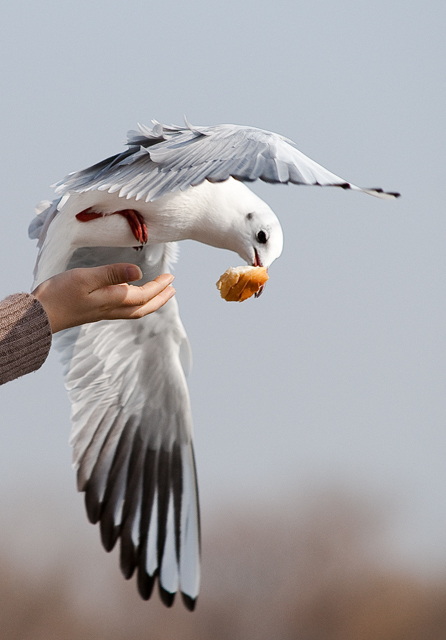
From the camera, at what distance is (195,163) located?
0.74 metres

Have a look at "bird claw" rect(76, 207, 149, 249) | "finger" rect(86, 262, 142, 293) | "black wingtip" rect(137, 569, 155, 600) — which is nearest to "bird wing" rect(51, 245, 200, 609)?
"black wingtip" rect(137, 569, 155, 600)

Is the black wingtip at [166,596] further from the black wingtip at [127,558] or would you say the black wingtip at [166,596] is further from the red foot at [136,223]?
the red foot at [136,223]

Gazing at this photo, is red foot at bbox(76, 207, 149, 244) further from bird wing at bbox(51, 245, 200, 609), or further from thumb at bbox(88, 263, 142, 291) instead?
bird wing at bbox(51, 245, 200, 609)

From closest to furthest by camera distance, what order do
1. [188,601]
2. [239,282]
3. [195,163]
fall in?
[195,163] < [239,282] < [188,601]

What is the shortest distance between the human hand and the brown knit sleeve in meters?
0.02

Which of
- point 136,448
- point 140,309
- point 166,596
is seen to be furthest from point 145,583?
point 140,309

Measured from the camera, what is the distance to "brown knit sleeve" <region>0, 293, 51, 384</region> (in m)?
0.73

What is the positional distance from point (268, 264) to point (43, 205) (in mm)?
451

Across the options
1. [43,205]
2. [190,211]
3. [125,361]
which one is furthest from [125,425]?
[190,211]

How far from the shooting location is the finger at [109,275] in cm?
80

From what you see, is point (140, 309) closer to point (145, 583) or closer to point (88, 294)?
point (88, 294)

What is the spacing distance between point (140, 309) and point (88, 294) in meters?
0.09

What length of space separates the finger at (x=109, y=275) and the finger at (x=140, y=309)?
5 centimetres

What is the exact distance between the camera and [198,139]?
802 millimetres
